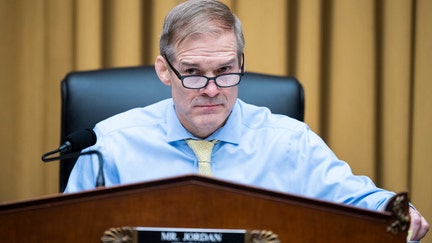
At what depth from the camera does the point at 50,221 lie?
1.05 m

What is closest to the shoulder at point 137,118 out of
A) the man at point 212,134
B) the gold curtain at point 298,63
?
the man at point 212,134

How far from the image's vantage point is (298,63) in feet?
8.48

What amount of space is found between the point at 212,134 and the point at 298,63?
914mm

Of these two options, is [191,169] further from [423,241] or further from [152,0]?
[423,241]

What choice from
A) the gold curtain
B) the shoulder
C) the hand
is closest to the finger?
the hand

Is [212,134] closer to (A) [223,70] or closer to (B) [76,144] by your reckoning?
(A) [223,70]

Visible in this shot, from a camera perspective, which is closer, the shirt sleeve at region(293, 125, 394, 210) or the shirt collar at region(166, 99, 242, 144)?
the shirt sleeve at region(293, 125, 394, 210)

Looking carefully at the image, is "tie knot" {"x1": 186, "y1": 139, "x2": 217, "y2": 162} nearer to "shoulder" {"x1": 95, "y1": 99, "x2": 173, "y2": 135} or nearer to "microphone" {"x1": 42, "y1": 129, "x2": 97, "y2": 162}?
"shoulder" {"x1": 95, "y1": 99, "x2": 173, "y2": 135}

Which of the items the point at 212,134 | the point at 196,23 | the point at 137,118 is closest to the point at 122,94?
the point at 137,118

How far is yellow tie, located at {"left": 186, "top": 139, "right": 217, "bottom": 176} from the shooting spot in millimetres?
1682

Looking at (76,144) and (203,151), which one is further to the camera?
(203,151)

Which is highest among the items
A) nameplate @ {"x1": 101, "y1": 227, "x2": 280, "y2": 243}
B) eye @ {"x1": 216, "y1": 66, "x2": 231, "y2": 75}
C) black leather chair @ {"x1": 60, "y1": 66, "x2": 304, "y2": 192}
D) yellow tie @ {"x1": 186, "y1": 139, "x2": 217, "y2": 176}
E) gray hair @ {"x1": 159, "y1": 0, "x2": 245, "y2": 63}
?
gray hair @ {"x1": 159, "y1": 0, "x2": 245, "y2": 63}

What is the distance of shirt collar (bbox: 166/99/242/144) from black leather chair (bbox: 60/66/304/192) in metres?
0.20

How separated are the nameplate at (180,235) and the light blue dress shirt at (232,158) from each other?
0.64m
